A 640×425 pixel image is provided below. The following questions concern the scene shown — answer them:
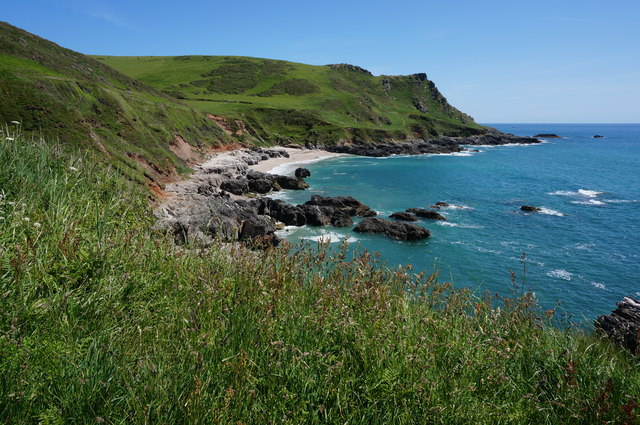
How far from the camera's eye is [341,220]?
36781 mm

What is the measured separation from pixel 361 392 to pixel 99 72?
70515 mm

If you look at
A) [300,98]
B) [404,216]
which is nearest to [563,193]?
[404,216]

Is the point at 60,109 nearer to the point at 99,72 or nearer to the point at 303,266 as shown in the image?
the point at 99,72

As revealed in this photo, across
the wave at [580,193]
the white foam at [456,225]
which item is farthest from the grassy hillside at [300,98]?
the wave at [580,193]

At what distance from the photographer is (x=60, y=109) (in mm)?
32812

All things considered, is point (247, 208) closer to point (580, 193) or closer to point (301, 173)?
point (301, 173)

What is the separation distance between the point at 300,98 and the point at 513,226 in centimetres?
12223

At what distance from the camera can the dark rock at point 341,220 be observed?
36438mm

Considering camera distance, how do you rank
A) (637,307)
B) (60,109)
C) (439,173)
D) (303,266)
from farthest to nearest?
(439,173), (60,109), (637,307), (303,266)

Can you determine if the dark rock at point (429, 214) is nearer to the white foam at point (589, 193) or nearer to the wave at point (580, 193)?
the wave at point (580, 193)

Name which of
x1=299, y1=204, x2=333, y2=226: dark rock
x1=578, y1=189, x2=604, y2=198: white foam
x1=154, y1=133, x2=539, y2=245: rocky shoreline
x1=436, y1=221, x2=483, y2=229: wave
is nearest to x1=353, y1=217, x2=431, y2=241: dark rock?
x1=154, y1=133, x2=539, y2=245: rocky shoreline

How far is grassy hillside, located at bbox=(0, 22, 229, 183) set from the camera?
30.7m

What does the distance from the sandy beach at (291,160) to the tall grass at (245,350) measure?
5822 cm

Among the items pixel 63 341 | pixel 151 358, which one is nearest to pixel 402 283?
pixel 151 358
